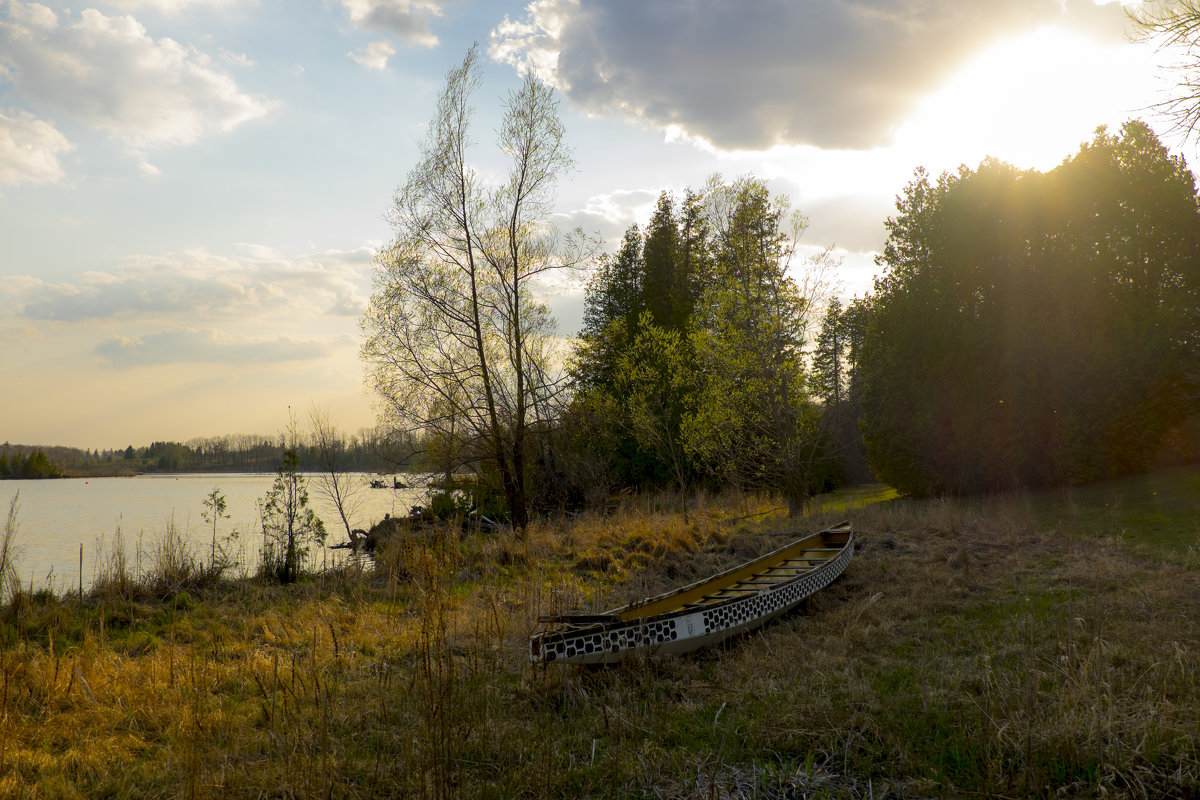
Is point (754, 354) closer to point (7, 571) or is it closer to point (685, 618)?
point (685, 618)

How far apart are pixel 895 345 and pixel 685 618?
54.6 feet

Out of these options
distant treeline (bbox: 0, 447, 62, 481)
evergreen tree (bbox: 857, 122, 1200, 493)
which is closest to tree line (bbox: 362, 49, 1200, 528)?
evergreen tree (bbox: 857, 122, 1200, 493)

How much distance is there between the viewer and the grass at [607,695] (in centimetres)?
352

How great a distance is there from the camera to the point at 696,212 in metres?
28.3

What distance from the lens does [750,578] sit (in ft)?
27.3

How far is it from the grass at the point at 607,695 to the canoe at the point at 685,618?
0.18 meters

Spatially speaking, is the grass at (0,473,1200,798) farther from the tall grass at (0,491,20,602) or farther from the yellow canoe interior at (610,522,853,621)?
the yellow canoe interior at (610,522,853,621)

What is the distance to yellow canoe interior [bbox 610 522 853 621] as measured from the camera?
20.7ft

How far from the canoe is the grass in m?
0.18

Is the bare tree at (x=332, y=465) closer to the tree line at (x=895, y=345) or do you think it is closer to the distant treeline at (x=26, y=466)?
the tree line at (x=895, y=345)

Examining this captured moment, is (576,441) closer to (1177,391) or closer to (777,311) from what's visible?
(777,311)

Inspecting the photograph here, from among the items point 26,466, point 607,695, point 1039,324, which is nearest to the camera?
point 607,695

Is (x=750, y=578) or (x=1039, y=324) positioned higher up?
(x=1039, y=324)

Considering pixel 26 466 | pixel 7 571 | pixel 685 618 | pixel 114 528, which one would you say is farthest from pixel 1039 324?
pixel 26 466
